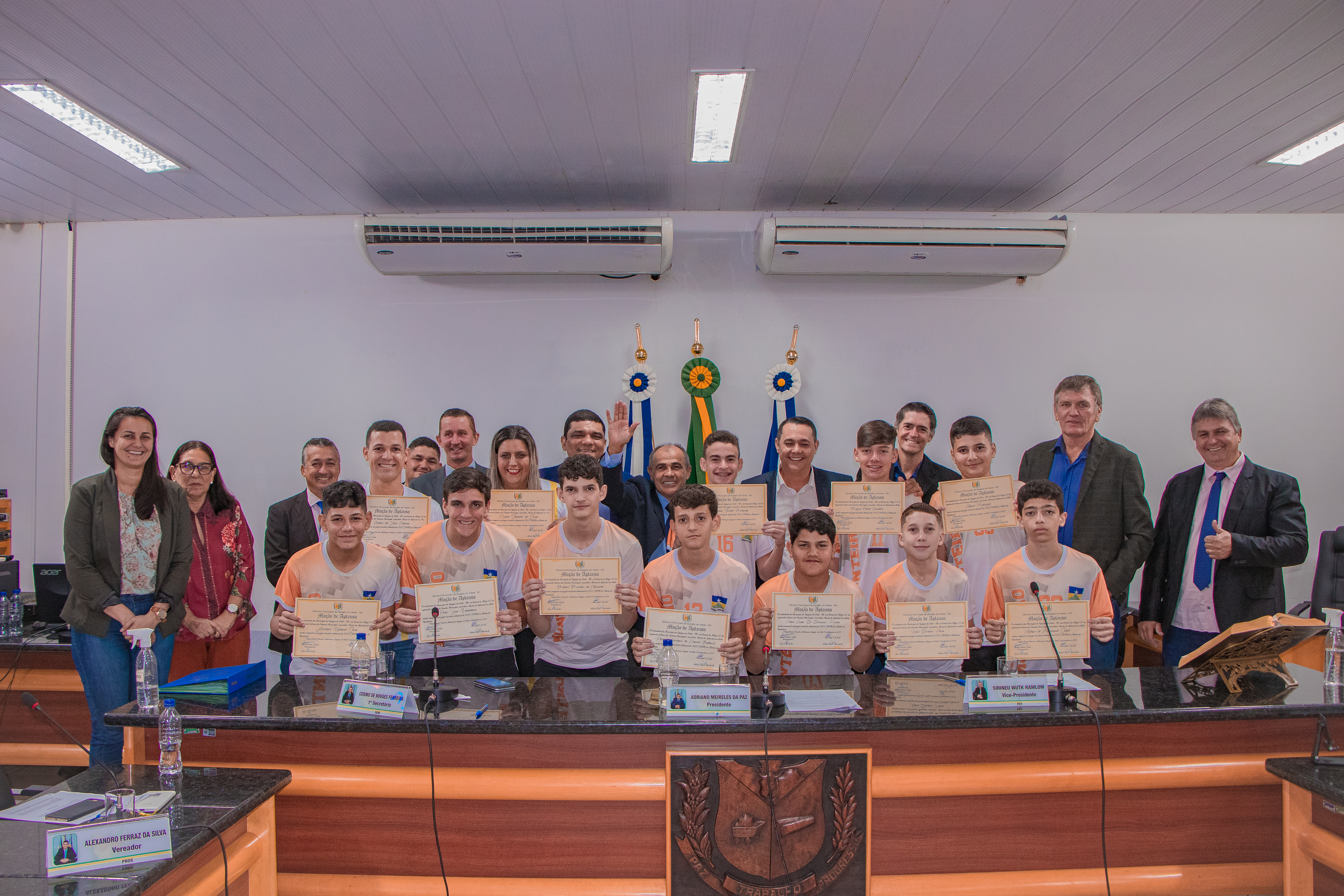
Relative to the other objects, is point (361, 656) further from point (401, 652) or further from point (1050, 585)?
point (1050, 585)

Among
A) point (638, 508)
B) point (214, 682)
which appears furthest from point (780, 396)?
point (214, 682)

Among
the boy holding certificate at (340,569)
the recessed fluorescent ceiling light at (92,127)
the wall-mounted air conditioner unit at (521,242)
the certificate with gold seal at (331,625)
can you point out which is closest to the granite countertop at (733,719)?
the certificate with gold seal at (331,625)

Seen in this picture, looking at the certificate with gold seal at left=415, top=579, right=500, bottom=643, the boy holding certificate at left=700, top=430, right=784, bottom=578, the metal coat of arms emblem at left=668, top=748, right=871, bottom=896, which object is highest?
the boy holding certificate at left=700, top=430, right=784, bottom=578

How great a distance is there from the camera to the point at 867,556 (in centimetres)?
356

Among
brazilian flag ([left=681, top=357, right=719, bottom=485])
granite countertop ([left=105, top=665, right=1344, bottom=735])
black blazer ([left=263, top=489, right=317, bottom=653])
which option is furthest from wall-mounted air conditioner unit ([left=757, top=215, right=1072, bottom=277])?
black blazer ([left=263, top=489, right=317, bottom=653])

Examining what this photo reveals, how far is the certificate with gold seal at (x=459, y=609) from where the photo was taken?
8.60 feet

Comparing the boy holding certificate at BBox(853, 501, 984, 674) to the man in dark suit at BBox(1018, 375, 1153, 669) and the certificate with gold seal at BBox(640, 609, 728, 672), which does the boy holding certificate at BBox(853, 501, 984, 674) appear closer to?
the certificate with gold seal at BBox(640, 609, 728, 672)

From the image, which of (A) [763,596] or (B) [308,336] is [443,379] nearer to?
(B) [308,336]

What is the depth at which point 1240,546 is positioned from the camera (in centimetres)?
356

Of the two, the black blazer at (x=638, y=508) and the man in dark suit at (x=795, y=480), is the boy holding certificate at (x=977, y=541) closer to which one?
the man in dark suit at (x=795, y=480)

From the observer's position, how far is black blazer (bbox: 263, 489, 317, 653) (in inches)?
156

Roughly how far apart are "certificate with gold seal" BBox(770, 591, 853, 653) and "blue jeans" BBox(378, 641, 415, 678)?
1548 mm

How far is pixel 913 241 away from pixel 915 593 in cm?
257

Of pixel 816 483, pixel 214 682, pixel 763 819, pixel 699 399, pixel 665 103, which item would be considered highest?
pixel 665 103
